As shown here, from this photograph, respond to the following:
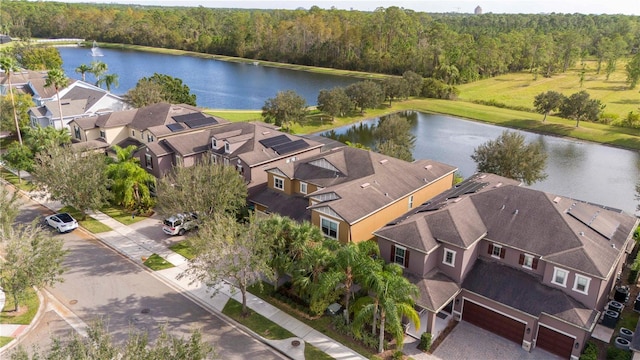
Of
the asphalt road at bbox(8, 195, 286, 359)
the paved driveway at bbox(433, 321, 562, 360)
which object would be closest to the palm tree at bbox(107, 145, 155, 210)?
the asphalt road at bbox(8, 195, 286, 359)

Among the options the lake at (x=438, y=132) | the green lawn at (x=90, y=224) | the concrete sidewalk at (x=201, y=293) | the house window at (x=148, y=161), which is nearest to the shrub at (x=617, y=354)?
the concrete sidewalk at (x=201, y=293)

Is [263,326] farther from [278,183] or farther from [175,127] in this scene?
[175,127]

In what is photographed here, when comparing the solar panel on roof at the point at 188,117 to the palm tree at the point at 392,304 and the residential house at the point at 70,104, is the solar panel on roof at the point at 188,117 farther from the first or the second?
the palm tree at the point at 392,304

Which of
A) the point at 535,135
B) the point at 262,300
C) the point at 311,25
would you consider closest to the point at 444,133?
the point at 535,135

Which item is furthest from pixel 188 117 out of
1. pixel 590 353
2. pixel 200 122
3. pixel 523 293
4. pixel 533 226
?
pixel 590 353

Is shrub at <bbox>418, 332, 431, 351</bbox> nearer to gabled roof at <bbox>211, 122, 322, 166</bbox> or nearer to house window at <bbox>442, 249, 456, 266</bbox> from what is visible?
house window at <bbox>442, 249, 456, 266</bbox>

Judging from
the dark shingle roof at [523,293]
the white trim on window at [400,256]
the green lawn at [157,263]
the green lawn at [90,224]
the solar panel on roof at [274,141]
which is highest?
the solar panel on roof at [274,141]
